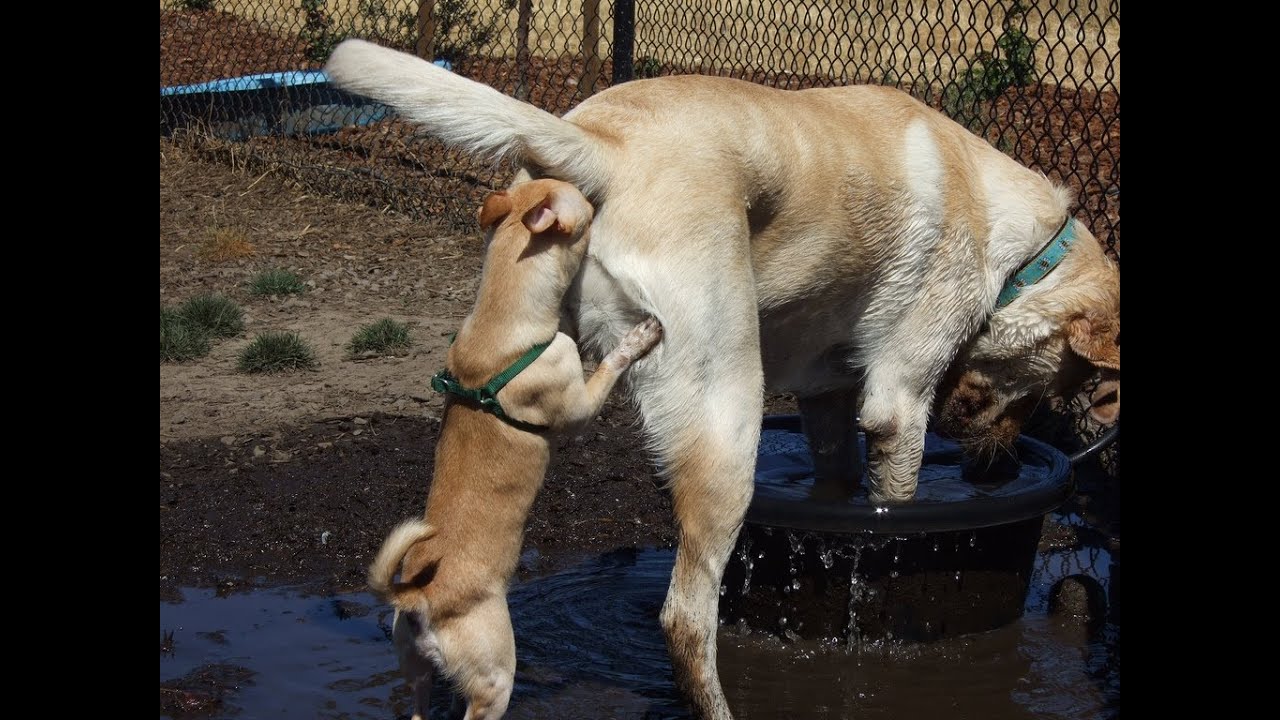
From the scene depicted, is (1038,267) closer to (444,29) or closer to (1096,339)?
(1096,339)

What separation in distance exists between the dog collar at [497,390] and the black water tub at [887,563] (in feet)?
3.96

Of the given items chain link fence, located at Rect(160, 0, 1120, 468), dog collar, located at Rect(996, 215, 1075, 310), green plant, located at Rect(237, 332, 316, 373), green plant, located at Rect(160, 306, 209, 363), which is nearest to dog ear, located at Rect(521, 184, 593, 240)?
dog collar, located at Rect(996, 215, 1075, 310)

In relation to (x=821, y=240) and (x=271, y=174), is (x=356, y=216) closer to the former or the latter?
(x=271, y=174)

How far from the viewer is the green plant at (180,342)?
7074mm

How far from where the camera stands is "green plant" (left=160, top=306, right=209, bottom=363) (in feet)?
23.2

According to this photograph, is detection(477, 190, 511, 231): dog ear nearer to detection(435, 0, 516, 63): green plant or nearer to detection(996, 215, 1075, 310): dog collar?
detection(996, 215, 1075, 310): dog collar

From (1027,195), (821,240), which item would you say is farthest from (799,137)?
(1027,195)

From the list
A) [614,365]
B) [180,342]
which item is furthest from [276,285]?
[614,365]

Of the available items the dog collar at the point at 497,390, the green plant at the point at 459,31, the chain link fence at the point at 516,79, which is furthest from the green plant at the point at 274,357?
the green plant at the point at 459,31

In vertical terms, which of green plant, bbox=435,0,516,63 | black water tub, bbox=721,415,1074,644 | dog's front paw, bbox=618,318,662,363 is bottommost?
black water tub, bbox=721,415,1074,644

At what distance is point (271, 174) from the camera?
11.1 metres

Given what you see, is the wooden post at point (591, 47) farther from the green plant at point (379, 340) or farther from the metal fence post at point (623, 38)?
the green plant at point (379, 340)

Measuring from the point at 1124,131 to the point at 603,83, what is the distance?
9893mm

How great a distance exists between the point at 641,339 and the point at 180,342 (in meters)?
4.52
